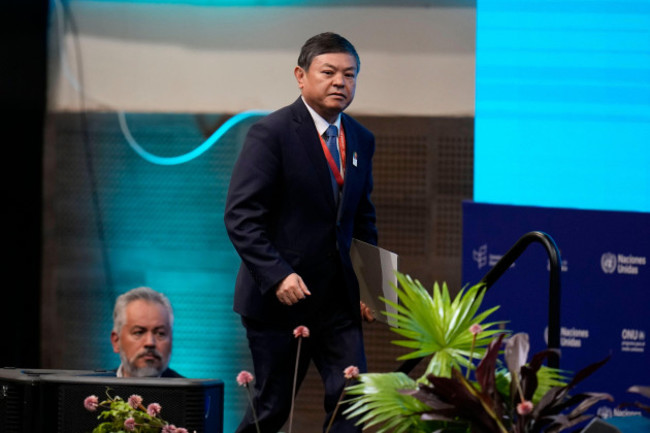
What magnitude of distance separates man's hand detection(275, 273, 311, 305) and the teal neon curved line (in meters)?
2.53

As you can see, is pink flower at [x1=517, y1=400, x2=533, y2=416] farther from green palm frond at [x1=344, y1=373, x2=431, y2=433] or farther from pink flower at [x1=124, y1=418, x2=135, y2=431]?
pink flower at [x1=124, y1=418, x2=135, y2=431]

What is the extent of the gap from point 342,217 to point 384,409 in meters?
1.61

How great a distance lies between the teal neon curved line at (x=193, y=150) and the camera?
5.78 meters

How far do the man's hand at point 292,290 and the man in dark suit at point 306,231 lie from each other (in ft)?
0.51

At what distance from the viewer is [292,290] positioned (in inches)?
131

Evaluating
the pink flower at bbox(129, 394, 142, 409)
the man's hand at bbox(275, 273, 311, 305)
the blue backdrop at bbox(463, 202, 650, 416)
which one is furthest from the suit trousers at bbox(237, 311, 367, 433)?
the blue backdrop at bbox(463, 202, 650, 416)

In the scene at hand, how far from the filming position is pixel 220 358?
579 cm

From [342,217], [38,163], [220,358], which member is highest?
[38,163]

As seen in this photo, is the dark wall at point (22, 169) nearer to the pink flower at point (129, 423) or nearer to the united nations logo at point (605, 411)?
the united nations logo at point (605, 411)

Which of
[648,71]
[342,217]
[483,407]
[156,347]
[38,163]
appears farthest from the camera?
[38,163]

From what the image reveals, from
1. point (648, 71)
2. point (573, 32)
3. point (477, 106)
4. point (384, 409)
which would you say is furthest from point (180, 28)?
point (384, 409)

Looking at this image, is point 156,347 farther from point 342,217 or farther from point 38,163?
point 38,163

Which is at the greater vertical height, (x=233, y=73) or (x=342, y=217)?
(x=233, y=73)

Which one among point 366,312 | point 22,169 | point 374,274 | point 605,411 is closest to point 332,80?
point 374,274
